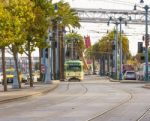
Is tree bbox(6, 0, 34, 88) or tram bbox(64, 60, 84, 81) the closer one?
tree bbox(6, 0, 34, 88)

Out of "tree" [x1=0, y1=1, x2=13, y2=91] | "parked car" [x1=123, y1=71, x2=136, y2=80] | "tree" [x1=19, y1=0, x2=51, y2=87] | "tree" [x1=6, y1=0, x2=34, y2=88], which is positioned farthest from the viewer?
"parked car" [x1=123, y1=71, x2=136, y2=80]

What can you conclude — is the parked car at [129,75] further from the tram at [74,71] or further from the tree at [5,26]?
the tree at [5,26]

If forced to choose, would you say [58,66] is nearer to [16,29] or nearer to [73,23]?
[73,23]

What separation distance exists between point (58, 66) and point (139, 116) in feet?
263

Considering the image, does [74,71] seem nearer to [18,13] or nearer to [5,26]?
[18,13]

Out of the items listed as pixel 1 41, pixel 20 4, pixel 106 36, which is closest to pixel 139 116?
pixel 1 41

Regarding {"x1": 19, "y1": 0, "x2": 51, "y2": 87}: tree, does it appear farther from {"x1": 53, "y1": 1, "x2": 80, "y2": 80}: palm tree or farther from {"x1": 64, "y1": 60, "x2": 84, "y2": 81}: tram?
{"x1": 64, "y1": 60, "x2": 84, "y2": 81}: tram

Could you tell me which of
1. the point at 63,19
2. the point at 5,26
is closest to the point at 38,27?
the point at 5,26

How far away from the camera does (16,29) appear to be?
122 ft

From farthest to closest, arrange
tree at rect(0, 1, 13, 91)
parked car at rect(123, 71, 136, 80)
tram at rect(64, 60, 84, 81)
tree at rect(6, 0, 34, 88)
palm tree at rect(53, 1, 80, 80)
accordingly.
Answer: parked car at rect(123, 71, 136, 80)
tram at rect(64, 60, 84, 81)
palm tree at rect(53, 1, 80, 80)
tree at rect(6, 0, 34, 88)
tree at rect(0, 1, 13, 91)

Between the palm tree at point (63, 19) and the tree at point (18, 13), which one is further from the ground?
the palm tree at point (63, 19)

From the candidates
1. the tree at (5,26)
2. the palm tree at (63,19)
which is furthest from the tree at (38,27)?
the palm tree at (63,19)

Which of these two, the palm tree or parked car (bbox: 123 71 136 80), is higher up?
the palm tree

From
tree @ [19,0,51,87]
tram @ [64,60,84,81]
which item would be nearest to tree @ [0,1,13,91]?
tree @ [19,0,51,87]
